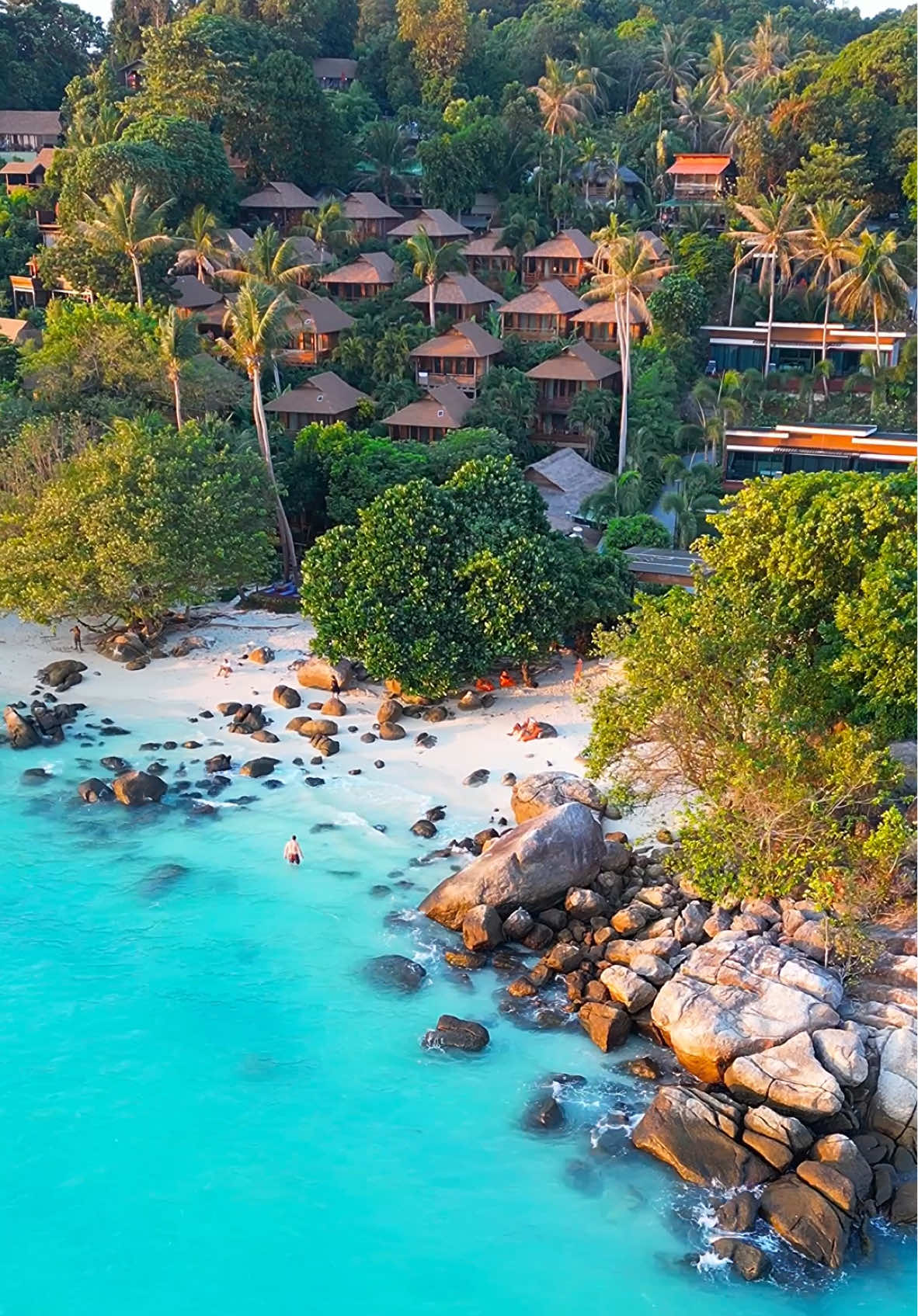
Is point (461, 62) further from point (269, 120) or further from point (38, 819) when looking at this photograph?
point (38, 819)

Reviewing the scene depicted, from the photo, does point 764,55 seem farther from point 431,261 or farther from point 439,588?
point 439,588

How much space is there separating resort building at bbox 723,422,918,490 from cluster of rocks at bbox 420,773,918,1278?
19.3m

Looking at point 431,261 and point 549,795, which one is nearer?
point 549,795

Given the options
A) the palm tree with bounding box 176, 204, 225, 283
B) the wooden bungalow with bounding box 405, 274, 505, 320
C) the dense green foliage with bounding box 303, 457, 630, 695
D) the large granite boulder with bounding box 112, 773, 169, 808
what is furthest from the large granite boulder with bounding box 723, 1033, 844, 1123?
the wooden bungalow with bounding box 405, 274, 505, 320

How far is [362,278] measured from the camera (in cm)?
5372

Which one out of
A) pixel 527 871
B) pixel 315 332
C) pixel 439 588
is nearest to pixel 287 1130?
pixel 527 871

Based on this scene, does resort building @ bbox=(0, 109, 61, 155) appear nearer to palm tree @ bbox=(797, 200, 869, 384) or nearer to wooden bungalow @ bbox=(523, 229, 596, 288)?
wooden bungalow @ bbox=(523, 229, 596, 288)

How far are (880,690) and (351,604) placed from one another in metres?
12.3

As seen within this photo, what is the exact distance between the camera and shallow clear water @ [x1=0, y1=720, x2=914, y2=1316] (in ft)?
51.6

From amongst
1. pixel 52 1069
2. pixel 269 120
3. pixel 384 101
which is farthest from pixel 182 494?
pixel 384 101

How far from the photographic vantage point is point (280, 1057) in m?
19.5

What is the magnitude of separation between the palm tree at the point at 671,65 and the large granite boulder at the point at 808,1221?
68.8 metres

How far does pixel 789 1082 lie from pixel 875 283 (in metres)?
35.9

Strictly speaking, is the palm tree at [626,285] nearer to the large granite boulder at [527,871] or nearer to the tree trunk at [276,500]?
the tree trunk at [276,500]
